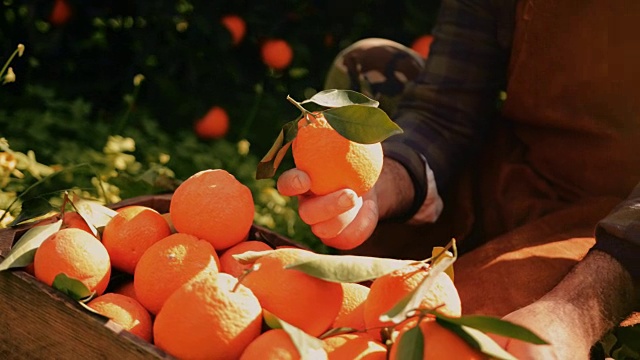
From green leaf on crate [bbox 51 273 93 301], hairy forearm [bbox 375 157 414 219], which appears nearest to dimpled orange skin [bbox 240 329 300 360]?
green leaf on crate [bbox 51 273 93 301]

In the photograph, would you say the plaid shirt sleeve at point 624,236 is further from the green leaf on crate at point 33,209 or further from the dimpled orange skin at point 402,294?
the green leaf on crate at point 33,209

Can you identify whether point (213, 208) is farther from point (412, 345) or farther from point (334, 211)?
point (412, 345)

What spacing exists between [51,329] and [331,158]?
1.46 ft

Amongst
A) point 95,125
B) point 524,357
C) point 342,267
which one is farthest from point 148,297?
point 95,125

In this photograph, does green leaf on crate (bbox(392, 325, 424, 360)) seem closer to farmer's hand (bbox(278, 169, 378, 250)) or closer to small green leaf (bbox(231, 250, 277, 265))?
small green leaf (bbox(231, 250, 277, 265))

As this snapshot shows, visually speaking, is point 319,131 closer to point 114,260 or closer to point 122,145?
point 114,260

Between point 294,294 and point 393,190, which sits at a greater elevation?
point 294,294

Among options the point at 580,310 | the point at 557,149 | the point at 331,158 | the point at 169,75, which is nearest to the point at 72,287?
the point at 331,158

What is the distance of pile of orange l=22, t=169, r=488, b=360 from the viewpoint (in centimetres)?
90

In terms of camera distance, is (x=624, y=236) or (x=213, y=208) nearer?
(x=213, y=208)

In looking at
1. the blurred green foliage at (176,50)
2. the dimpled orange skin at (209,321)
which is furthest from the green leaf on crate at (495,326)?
the blurred green foliage at (176,50)

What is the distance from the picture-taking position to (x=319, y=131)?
3.82ft

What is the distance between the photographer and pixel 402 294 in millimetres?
949

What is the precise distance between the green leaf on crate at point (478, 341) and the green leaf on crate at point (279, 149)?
387 millimetres
